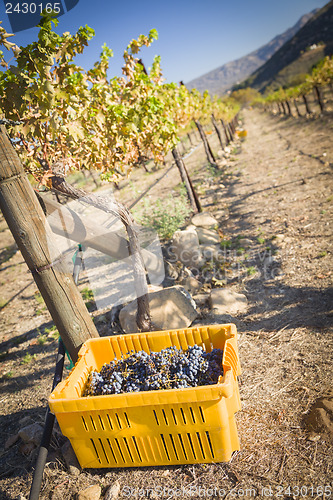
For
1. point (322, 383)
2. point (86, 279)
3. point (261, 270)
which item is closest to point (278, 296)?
point (261, 270)

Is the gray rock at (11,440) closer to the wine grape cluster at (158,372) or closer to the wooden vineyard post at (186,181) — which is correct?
the wine grape cluster at (158,372)

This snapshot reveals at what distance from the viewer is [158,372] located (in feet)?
7.70

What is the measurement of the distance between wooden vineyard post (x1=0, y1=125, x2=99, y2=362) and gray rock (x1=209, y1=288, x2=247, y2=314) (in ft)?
5.93

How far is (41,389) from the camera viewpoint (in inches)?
140

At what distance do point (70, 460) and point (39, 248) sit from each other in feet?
5.72

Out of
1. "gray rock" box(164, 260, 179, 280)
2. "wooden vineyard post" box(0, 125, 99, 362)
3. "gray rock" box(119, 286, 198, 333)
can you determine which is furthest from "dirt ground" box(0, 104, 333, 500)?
"wooden vineyard post" box(0, 125, 99, 362)

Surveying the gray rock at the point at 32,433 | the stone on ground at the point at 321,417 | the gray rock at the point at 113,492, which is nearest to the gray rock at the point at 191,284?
the stone on ground at the point at 321,417

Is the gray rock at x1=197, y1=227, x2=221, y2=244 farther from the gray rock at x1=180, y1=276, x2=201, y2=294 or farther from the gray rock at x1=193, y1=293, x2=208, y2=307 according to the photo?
the gray rock at x1=193, y1=293, x2=208, y2=307

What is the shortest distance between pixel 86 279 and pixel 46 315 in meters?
1.16

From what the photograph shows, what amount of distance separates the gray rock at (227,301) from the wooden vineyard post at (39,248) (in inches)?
71.1

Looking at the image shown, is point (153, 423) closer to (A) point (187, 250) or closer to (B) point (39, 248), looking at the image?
(B) point (39, 248)

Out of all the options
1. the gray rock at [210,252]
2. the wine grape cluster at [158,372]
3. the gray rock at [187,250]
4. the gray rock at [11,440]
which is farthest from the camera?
the gray rock at [210,252]

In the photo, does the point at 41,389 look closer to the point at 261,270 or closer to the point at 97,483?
the point at 97,483

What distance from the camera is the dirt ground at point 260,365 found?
2.10 m
